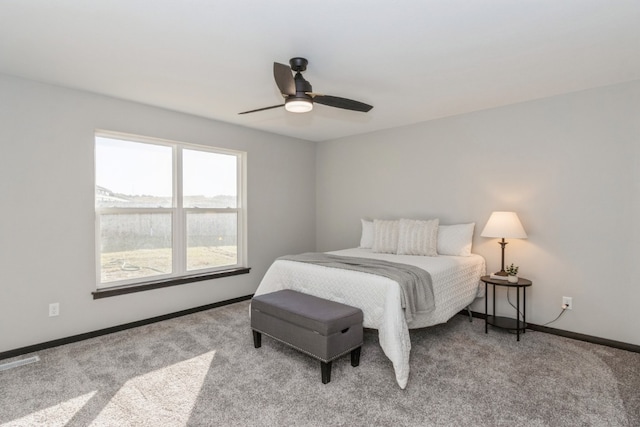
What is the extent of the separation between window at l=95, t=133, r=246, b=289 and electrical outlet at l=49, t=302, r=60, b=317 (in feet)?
1.34

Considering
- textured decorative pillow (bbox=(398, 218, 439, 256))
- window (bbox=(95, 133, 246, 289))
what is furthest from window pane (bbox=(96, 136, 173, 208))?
textured decorative pillow (bbox=(398, 218, 439, 256))

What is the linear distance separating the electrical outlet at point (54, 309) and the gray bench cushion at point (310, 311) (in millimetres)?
1785

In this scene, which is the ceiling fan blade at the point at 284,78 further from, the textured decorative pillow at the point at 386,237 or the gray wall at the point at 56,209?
the textured decorative pillow at the point at 386,237

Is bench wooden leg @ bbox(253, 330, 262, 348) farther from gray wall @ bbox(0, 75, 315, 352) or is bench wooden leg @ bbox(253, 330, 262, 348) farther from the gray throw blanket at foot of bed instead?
gray wall @ bbox(0, 75, 315, 352)

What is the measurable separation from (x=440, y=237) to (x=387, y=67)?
6.84ft

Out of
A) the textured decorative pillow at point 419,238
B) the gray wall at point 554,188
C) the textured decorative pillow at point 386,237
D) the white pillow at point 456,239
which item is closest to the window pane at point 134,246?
the textured decorative pillow at point 386,237

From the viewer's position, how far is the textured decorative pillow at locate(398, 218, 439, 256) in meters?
3.81

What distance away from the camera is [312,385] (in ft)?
7.72

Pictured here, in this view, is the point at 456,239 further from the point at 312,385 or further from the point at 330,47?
the point at 330,47

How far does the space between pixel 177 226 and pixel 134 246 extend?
50cm

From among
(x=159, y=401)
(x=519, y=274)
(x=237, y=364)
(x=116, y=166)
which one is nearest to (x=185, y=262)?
(x=116, y=166)

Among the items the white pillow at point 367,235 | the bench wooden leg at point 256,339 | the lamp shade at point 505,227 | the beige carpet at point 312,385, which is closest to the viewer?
the beige carpet at point 312,385

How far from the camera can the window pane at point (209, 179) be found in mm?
4105

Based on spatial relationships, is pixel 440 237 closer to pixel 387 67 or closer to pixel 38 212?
pixel 387 67
